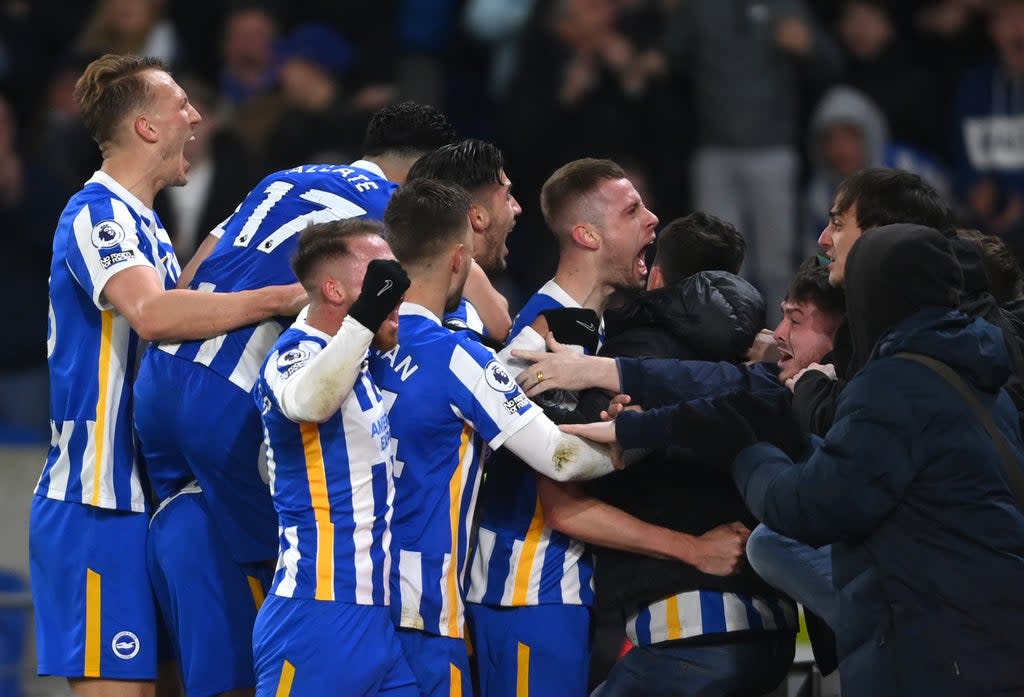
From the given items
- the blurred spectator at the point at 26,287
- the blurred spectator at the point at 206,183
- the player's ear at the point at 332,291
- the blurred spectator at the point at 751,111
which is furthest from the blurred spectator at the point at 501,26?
the player's ear at the point at 332,291

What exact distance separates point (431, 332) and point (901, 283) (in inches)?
52.0

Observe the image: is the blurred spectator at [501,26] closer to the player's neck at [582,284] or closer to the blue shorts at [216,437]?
the player's neck at [582,284]

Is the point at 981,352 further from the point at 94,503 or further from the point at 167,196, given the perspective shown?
the point at 167,196

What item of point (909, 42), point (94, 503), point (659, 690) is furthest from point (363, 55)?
point (659, 690)

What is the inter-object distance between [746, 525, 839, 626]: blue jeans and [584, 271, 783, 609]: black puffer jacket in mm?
187

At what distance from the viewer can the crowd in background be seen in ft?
31.1

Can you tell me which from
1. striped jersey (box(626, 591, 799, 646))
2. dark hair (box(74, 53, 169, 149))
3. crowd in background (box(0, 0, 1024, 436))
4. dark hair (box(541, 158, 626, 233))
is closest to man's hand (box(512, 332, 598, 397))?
dark hair (box(541, 158, 626, 233))

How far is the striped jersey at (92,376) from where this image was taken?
5082 millimetres

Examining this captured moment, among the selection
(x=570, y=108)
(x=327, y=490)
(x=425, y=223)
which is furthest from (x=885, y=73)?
(x=327, y=490)

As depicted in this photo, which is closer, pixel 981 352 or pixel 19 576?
pixel 981 352

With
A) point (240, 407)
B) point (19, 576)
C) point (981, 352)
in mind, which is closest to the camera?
point (981, 352)

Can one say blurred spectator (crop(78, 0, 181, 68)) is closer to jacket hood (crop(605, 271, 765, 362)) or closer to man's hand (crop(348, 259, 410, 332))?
jacket hood (crop(605, 271, 765, 362))

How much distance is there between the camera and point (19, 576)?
8.02 metres

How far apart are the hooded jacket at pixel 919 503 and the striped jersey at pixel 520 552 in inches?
37.8
